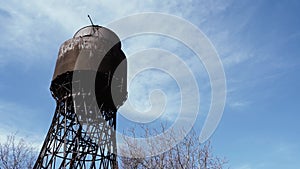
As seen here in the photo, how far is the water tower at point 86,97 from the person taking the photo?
1485 centimetres

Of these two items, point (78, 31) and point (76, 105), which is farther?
point (78, 31)

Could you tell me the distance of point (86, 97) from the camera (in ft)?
49.6

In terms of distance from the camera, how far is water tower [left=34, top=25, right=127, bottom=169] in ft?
48.7

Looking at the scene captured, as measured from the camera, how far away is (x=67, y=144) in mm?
14844

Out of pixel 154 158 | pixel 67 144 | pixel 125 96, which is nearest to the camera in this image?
pixel 154 158

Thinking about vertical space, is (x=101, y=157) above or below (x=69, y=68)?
below

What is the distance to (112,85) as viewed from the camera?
619 inches

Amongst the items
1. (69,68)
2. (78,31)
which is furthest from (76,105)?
(78,31)

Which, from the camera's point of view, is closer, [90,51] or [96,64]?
[96,64]

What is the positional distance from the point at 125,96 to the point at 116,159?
10.4 feet

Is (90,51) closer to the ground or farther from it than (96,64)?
farther from it

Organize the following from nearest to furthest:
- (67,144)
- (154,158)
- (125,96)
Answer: (154,158) → (67,144) → (125,96)

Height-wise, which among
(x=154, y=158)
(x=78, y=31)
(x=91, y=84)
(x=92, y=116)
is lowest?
(x=154, y=158)

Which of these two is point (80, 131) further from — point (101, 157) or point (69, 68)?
point (69, 68)
